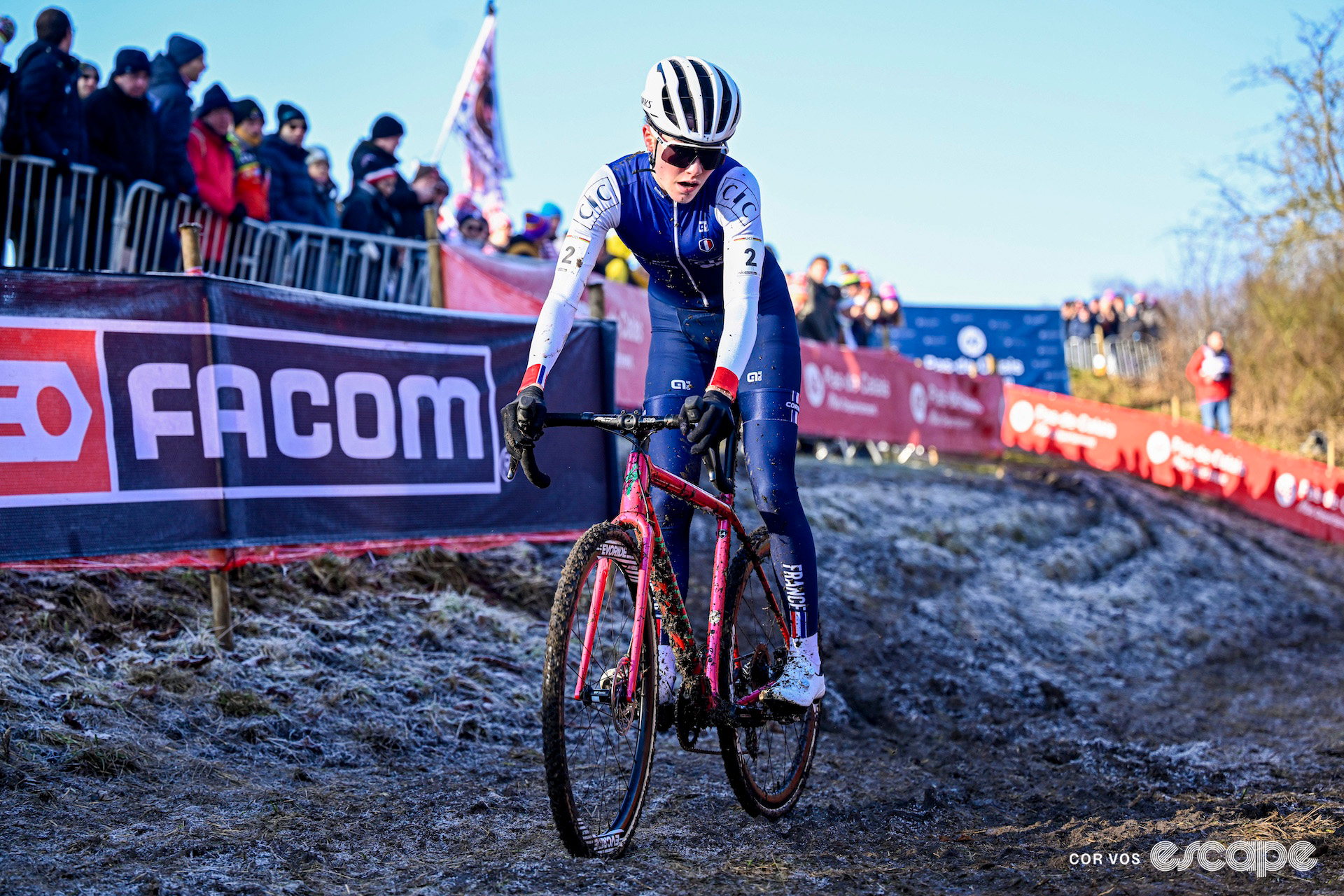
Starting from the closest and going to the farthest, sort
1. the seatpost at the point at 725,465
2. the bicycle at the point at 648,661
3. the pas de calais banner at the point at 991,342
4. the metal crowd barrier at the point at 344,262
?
the bicycle at the point at 648,661
the seatpost at the point at 725,465
the metal crowd barrier at the point at 344,262
the pas de calais banner at the point at 991,342

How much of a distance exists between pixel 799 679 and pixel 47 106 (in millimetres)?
6545

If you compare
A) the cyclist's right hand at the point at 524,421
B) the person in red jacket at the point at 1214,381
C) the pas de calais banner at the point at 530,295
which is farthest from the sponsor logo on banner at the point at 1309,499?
the cyclist's right hand at the point at 524,421

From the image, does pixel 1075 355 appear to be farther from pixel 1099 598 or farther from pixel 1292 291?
pixel 1099 598

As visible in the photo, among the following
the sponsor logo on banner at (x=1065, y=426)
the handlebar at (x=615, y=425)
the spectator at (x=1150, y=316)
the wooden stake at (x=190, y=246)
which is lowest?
the sponsor logo on banner at (x=1065, y=426)

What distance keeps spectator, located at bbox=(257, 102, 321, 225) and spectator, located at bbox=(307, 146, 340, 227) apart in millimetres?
346

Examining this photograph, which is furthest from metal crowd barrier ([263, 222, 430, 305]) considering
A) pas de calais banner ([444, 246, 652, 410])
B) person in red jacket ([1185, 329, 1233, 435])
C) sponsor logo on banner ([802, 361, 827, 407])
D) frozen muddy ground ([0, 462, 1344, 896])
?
person in red jacket ([1185, 329, 1233, 435])

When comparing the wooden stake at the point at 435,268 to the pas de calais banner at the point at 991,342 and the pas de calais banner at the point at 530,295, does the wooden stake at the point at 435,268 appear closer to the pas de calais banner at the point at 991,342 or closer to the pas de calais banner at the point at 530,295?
the pas de calais banner at the point at 530,295

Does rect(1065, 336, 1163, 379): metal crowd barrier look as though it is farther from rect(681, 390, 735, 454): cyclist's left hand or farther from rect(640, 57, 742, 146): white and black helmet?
rect(681, 390, 735, 454): cyclist's left hand

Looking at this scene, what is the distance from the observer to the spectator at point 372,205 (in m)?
9.94

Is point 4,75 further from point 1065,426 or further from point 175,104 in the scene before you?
point 1065,426

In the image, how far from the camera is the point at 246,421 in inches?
226

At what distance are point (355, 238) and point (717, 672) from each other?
649cm

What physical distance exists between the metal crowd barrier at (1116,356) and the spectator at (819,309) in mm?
13340

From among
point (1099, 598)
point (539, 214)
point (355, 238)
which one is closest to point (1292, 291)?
point (1099, 598)
